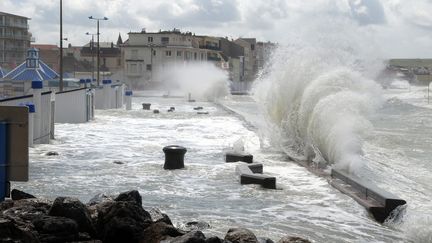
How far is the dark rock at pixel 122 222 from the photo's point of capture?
7.39m

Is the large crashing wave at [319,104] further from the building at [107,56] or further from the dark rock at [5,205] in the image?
the building at [107,56]

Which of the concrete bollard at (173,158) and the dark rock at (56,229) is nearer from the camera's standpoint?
the dark rock at (56,229)

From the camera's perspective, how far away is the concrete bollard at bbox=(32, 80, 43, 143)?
18484 mm

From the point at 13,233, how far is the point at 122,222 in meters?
1.36

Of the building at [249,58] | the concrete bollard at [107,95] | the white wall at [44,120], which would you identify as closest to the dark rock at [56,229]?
the white wall at [44,120]

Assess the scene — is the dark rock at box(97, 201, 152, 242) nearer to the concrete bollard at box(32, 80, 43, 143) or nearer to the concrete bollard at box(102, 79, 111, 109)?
the concrete bollard at box(32, 80, 43, 143)

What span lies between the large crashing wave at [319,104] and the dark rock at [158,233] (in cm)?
782

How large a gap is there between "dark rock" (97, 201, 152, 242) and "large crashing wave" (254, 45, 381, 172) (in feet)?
25.0

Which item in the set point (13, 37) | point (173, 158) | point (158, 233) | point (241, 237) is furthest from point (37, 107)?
point (13, 37)

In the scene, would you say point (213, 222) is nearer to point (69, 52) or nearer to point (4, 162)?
point (4, 162)

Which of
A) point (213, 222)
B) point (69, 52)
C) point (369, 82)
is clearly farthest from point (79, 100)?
point (69, 52)

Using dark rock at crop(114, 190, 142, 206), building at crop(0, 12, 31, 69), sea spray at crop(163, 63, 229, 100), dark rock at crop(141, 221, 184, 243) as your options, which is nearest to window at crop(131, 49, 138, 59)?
sea spray at crop(163, 63, 229, 100)

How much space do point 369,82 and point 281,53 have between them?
3576 millimetres

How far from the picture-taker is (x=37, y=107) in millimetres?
18672
